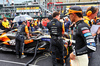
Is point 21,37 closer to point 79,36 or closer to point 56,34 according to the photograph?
point 56,34

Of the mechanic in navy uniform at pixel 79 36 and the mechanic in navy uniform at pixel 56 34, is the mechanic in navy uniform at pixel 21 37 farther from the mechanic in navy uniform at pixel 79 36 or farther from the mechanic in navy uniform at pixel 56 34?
the mechanic in navy uniform at pixel 79 36

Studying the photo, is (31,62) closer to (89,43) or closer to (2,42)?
(2,42)

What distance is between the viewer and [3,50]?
19.7 feet

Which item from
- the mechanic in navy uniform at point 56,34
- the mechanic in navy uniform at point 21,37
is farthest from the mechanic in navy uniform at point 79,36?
the mechanic in navy uniform at point 21,37

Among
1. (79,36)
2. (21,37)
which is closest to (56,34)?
(79,36)

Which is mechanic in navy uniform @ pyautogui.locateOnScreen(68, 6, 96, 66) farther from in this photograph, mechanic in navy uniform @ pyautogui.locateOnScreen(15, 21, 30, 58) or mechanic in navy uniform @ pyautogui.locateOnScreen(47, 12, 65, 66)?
mechanic in navy uniform @ pyautogui.locateOnScreen(15, 21, 30, 58)

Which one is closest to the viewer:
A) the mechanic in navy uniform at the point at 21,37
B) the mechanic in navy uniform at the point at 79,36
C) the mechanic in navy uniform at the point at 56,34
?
the mechanic in navy uniform at the point at 79,36

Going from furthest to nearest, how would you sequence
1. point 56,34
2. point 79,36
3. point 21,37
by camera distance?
point 21,37 < point 56,34 < point 79,36

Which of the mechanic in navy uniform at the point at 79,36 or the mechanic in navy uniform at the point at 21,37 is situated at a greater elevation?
the mechanic in navy uniform at the point at 79,36

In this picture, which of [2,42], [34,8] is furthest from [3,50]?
[34,8]

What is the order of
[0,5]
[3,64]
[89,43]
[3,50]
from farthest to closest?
[0,5] < [3,50] < [3,64] < [89,43]

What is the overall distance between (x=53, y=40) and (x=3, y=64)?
254 cm

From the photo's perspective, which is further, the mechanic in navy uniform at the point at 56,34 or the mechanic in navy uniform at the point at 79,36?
the mechanic in navy uniform at the point at 56,34

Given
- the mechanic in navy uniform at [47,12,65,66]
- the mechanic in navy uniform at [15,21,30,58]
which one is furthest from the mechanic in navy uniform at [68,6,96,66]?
the mechanic in navy uniform at [15,21,30,58]
